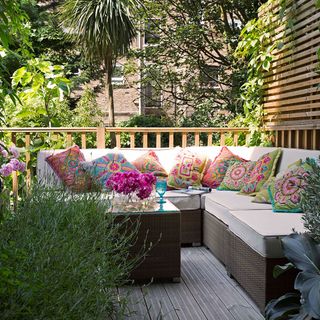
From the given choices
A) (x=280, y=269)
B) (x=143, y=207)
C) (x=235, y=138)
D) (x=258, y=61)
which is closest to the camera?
(x=280, y=269)

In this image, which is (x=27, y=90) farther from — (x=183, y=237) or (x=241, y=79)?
(x=241, y=79)

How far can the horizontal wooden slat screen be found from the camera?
452 cm

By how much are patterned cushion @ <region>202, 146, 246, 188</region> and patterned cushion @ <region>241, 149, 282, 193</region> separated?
1.57ft

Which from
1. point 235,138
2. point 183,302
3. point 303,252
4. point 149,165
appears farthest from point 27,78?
point 303,252

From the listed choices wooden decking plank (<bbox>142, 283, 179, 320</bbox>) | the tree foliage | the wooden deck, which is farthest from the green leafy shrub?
the tree foliage

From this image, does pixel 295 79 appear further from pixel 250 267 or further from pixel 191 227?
pixel 250 267

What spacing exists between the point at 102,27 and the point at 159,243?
574cm

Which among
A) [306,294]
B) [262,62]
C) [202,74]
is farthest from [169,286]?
[202,74]

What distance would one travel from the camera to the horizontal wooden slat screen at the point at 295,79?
14.8ft

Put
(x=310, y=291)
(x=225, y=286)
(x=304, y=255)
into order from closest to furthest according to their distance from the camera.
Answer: (x=310, y=291), (x=304, y=255), (x=225, y=286)

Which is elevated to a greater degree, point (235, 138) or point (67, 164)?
point (235, 138)

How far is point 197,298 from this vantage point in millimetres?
3061

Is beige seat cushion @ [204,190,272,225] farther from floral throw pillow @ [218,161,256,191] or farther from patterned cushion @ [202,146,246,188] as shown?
patterned cushion @ [202,146,246,188]

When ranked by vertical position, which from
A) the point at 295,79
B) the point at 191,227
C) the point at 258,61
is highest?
the point at 258,61
